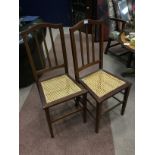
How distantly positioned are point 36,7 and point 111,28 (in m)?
2.19

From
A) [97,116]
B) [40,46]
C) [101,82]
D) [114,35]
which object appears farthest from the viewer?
[114,35]

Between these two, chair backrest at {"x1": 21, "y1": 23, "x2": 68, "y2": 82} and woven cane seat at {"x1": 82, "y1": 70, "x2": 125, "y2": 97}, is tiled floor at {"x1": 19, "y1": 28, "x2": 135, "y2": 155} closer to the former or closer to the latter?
woven cane seat at {"x1": 82, "y1": 70, "x2": 125, "y2": 97}

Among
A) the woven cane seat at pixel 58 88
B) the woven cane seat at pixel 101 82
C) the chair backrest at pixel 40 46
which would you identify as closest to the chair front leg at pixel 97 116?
Answer: the woven cane seat at pixel 101 82

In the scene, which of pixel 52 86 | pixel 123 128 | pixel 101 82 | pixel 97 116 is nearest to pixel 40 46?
pixel 52 86

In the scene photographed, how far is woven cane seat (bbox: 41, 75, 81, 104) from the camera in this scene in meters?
1.74

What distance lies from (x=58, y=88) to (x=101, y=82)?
0.42m

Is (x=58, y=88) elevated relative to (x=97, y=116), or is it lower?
elevated

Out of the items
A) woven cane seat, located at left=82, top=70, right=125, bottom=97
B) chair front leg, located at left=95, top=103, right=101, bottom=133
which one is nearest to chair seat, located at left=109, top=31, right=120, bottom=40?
woven cane seat, located at left=82, top=70, right=125, bottom=97

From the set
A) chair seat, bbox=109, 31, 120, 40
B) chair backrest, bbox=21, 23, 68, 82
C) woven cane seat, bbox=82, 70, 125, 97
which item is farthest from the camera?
chair seat, bbox=109, 31, 120, 40

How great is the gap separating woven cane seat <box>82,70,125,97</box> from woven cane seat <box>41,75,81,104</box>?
148 millimetres

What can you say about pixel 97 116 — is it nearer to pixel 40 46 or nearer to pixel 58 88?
pixel 58 88

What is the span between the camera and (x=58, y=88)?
1.84m

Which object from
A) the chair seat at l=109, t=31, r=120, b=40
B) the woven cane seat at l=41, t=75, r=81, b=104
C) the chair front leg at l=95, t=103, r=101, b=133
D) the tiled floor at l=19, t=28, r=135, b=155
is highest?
the chair seat at l=109, t=31, r=120, b=40
